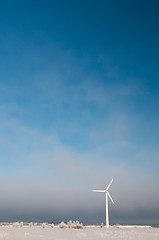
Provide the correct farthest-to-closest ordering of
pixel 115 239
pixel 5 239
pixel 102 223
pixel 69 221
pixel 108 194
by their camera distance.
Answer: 1. pixel 108 194
2. pixel 102 223
3. pixel 69 221
4. pixel 115 239
5. pixel 5 239

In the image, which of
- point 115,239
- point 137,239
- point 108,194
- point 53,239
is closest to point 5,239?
point 53,239

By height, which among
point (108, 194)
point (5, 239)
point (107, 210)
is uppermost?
point (108, 194)

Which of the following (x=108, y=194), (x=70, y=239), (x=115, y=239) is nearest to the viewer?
(x=70, y=239)

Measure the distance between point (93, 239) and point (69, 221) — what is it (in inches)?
1102

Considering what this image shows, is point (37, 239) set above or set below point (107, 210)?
below

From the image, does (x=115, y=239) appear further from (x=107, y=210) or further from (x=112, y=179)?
(x=112, y=179)

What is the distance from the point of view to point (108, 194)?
7156 centimetres

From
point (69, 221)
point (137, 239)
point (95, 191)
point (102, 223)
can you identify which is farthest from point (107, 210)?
point (137, 239)

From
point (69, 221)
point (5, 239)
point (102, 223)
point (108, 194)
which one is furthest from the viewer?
point (108, 194)

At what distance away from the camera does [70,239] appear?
77.1 ft

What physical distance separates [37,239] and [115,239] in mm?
7458

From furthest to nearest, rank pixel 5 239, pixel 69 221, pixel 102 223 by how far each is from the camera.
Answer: pixel 102 223
pixel 69 221
pixel 5 239

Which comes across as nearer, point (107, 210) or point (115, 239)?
point (115, 239)

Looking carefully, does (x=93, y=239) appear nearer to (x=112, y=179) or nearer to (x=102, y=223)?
(x=102, y=223)
